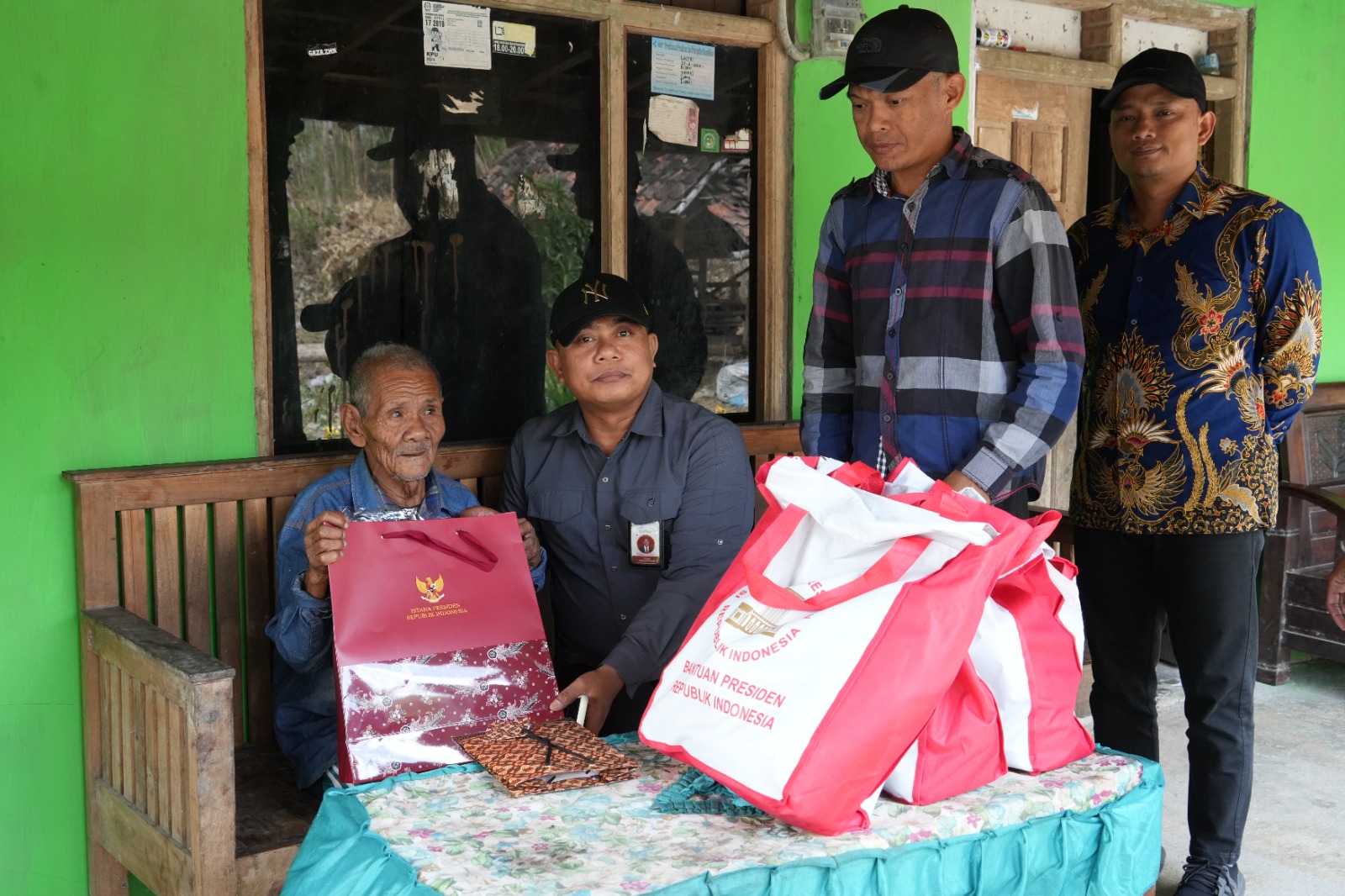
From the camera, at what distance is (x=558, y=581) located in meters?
2.81

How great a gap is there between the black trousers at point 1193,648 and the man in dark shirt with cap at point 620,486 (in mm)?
834

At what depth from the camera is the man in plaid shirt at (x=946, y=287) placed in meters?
2.13

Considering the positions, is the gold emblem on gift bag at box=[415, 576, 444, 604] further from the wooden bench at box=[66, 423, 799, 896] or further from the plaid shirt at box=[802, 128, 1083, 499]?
the plaid shirt at box=[802, 128, 1083, 499]

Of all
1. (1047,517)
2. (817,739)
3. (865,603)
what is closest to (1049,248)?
(1047,517)

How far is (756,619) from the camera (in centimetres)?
151

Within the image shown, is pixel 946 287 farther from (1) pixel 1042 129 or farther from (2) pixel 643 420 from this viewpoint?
(1) pixel 1042 129

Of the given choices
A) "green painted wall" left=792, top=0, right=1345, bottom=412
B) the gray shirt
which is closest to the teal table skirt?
the gray shirt

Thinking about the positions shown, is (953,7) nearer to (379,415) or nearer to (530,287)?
(530,287)

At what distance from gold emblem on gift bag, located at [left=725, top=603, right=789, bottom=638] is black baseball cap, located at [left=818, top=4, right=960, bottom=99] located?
109 centimetres

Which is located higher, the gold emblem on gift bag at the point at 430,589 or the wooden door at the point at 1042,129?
the wooden door at the point at 1042,129

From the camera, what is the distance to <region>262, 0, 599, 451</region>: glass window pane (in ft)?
9.29

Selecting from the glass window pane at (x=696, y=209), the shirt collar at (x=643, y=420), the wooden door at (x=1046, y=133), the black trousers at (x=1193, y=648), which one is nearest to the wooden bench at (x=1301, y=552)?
the wooden door at (x=1046, y=133)

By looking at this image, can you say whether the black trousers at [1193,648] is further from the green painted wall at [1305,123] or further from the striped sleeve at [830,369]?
the green painted wall at [1305,123]

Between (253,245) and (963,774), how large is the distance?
197cm
